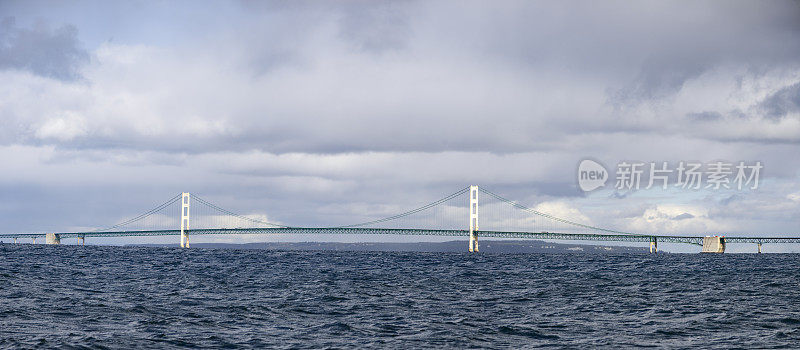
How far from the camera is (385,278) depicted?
147 feet

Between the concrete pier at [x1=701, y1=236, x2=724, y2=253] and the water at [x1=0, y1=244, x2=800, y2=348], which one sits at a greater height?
the water at [x1=0, y1=244, x2=800, y2=348]

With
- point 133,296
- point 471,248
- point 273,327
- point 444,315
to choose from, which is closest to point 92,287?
point 133,296

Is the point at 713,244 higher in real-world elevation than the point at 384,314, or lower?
lower

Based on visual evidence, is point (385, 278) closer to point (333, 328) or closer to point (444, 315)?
point (444, 315)

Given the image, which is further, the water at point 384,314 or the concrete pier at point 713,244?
the concrete pier at point 713,244

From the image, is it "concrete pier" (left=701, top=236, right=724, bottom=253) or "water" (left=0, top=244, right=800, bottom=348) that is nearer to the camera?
"water" (left=0, top=244, right=800, bottom=348)

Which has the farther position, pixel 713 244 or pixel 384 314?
pixel 713 244

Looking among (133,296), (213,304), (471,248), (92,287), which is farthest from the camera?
(471,248)

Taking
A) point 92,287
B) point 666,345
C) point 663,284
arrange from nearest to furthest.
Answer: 1. point 666,345
2. point 92,287
3. point 663,284

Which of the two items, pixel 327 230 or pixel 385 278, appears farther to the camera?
pixel 327 230

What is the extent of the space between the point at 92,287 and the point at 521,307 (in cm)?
1959

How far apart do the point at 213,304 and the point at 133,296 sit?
4521mm

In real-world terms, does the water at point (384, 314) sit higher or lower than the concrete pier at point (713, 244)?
higher

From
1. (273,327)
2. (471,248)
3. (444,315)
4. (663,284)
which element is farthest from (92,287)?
(471,248)
